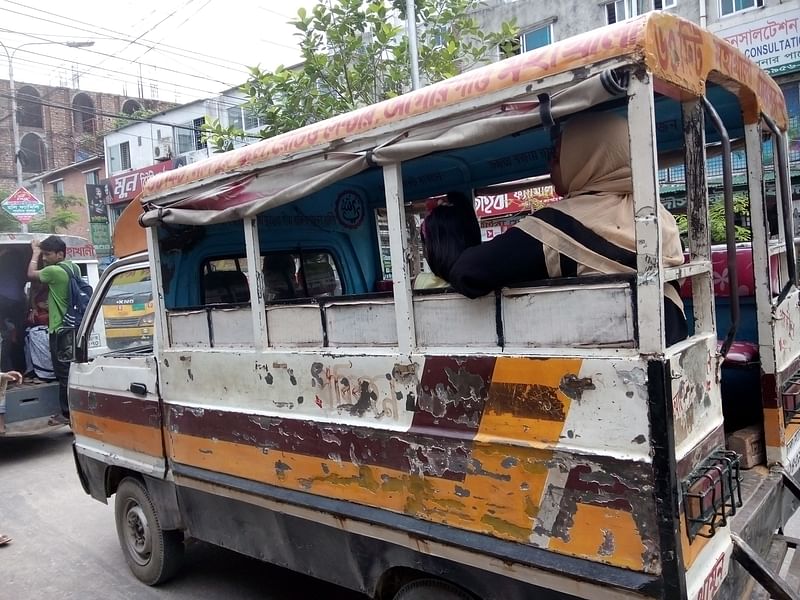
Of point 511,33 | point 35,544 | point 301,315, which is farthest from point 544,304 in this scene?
point 511,33

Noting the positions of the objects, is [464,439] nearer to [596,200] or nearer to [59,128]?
[596,200]

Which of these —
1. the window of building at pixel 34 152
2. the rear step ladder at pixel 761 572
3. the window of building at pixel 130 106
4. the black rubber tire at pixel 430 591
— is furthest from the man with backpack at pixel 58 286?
the window of building at pixel 34 152

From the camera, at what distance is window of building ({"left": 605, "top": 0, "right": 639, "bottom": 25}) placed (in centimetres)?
1398

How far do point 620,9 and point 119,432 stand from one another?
14275 millimetres

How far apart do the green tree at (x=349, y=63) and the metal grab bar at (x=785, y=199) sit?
709cm

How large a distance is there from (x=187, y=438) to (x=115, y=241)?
1461 millimetres

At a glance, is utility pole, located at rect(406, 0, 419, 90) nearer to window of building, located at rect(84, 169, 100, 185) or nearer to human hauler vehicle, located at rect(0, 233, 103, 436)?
human hauler vehicle, located at rect(0, 233, 103, 436)

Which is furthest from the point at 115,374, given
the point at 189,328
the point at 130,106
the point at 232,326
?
the point at 130,106

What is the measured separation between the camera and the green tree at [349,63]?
9.47m

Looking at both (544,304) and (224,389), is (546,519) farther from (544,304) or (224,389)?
(224,389)

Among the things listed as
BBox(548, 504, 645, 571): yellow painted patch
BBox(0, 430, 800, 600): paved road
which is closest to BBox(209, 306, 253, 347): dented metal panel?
BBox(0, 430, 800, 600): paved road

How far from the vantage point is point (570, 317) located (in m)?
1.99

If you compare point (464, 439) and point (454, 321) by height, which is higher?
point (454, 321)

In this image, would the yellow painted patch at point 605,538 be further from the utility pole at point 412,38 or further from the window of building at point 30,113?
the window of building at point 30,113
